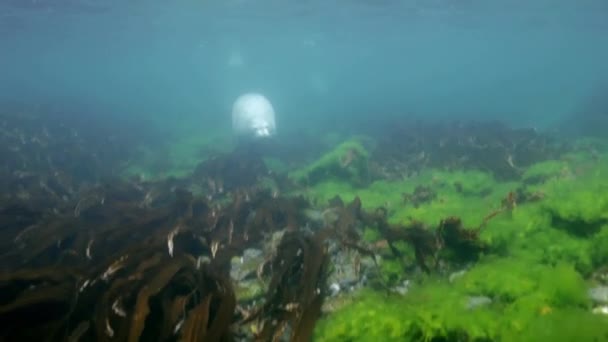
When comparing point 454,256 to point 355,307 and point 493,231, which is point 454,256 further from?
point 355,307

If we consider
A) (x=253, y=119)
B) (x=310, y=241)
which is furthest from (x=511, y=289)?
(x=253, y=119)

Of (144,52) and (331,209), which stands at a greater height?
(331,209)

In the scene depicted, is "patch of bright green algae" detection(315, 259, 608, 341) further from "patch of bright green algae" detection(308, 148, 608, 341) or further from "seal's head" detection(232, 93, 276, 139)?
"seal's head" detection(232, 93, 276, 139)

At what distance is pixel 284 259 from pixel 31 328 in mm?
2662

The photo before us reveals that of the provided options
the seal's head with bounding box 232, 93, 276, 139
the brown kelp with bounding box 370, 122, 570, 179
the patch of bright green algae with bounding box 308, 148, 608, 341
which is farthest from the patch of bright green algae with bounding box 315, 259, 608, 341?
the seal's head with bounding box 232, 93, 276, 139

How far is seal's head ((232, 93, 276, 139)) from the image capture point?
2152cm

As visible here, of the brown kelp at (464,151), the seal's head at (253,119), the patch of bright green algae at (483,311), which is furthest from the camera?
the seal's head at (253,119)

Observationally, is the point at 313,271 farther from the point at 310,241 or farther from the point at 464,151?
the point at 464,151

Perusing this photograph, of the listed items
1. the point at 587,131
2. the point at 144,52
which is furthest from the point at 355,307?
the point at 144,52

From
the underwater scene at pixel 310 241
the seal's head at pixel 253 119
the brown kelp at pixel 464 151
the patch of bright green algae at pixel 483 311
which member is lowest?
the seal's head at pixel 253 119

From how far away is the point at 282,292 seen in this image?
14.5 feet

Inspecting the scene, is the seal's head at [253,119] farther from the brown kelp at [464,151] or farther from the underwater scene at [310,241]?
the brown kelp at [464,151]

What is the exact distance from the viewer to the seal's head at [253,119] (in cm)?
2152

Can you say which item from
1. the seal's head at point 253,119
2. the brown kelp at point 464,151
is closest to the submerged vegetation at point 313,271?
the brown kelp at point 464,151
